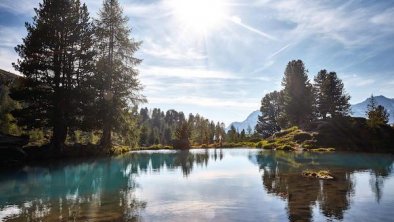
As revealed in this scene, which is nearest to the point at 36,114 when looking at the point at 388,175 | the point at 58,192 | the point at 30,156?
the point at 30,156

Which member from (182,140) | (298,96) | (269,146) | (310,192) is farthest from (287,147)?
(310,192)

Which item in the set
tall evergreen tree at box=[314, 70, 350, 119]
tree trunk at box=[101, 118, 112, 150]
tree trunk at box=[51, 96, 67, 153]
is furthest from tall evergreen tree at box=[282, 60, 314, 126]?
tree trunk at box=[51, 96, 67, 153]

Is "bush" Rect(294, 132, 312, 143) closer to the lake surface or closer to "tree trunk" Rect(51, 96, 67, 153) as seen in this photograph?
the lake surface

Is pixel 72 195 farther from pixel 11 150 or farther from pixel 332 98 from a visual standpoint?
pixel 332 98

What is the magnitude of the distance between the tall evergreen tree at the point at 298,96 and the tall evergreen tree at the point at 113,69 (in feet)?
186

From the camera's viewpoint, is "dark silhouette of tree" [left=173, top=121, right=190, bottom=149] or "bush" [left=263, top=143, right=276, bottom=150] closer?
"bush" [left=263, top=143, right=276, bottom=150]

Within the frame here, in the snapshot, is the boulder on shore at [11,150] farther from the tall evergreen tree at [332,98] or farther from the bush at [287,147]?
the tall evergreen tree at [332,98]

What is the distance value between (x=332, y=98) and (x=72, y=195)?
88.8 metres

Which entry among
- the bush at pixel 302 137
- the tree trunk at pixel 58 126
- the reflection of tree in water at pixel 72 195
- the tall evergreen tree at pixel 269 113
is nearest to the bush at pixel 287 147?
the bush at pixel 302 137

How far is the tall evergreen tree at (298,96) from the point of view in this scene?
93.6 meters

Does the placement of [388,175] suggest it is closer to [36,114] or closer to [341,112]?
[36,114]

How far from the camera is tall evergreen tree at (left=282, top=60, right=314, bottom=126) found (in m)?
93.6

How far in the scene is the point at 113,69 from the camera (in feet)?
160

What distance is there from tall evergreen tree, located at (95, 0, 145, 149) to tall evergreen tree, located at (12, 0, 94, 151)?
11.0ft
